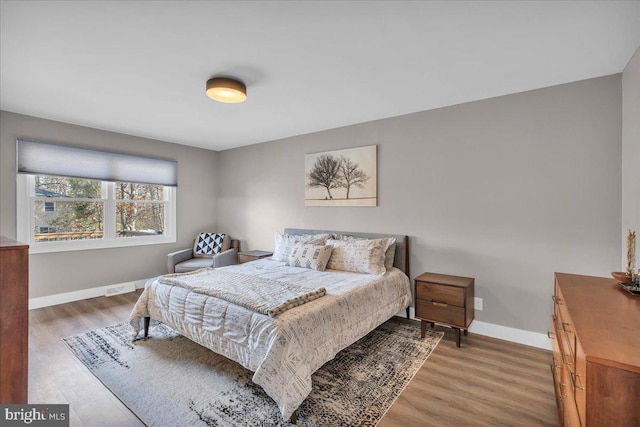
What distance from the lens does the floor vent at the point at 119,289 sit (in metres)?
4.27

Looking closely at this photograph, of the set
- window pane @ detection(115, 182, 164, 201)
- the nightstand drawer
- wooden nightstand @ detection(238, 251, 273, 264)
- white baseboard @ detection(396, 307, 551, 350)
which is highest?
window pane @ detection(115, 182, 164, 201)

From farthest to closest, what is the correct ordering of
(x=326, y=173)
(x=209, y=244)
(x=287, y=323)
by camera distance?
(x=209, y=244), (x=326, y=173), (x=287, y=323)

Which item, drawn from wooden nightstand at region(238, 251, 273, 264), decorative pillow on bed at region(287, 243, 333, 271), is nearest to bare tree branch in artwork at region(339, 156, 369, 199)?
decorative pillow on bed at region(287, 243, 333, 271)

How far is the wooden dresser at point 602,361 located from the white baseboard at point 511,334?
4.85 ft

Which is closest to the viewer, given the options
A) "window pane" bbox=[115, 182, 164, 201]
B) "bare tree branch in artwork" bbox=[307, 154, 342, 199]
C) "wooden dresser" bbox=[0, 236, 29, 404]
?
"wooden dresser" bbox=[0, 236, 29, 404]

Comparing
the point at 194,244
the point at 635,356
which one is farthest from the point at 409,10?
the point at 194,244

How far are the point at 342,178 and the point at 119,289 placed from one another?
3657 mm

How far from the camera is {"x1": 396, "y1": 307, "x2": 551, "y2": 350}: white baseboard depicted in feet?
8.95

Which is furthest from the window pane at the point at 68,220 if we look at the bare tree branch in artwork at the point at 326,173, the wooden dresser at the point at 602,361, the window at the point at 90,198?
the wooden dresser at the point at 602,361

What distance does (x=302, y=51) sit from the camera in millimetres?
2127

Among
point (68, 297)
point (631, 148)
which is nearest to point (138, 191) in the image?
point (68, 297)

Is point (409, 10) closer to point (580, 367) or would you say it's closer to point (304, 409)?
point (580, 367)

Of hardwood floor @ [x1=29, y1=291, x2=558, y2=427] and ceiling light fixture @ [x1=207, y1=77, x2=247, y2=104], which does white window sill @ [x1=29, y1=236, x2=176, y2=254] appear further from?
ceiling light fixture @ [x1=207, y1=77, x2=247, y2=104]

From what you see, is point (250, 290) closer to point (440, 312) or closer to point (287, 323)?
point (287, 323)
